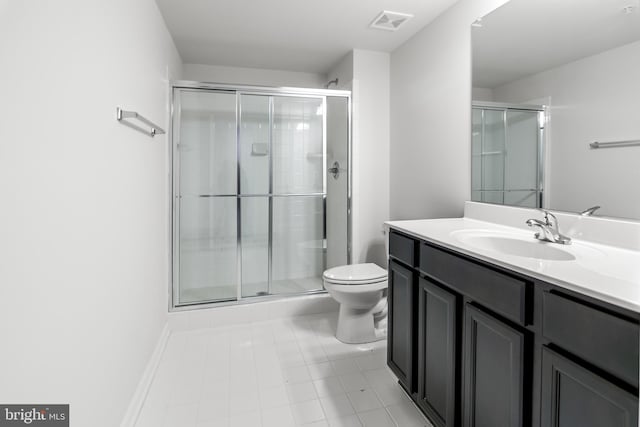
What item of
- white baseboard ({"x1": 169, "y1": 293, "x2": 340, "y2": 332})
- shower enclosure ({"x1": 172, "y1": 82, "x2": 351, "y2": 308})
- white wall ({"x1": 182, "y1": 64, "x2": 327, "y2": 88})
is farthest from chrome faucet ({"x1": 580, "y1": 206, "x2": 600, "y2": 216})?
white wall ({"x1": 182, "y1": 64, "x2": 327, "y2": 88})

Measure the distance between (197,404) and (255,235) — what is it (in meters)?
1.43

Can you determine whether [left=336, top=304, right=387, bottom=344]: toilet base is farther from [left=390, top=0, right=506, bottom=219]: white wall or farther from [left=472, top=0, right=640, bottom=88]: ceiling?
[left=472, top=0, right=640, bottom=88]: ceiling

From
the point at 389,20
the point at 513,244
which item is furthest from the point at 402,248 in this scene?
the point at 389,20

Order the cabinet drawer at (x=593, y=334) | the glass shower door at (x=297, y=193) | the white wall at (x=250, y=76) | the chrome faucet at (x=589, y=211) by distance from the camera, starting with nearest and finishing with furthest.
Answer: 1. the cabinet drawer at (x=593, y=334)
2. the chrome faucet at (x=589, y=211)
3. the glass shower door at (x=297, y=193)
4. the white wall at (x=250, y=76)

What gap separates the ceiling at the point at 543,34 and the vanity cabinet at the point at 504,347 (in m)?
1.05

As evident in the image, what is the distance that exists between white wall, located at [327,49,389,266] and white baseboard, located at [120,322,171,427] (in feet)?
5.43

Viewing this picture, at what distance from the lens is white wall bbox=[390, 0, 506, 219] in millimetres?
2197

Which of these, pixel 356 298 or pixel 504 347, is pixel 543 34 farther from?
pixel 356 298

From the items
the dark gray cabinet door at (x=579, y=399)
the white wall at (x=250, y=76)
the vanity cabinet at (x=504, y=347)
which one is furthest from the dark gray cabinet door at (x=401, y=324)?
the white wall at (x=250, y=76)

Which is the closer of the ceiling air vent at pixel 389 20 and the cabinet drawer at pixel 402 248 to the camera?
the cabinet drawer at pixel 402 248

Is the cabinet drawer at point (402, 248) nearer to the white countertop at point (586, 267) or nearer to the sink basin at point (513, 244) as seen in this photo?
the white countertop at point (586, 267)

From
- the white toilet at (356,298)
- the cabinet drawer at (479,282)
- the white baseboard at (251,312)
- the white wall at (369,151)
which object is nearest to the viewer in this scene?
the cabinet drawer at (479,282)

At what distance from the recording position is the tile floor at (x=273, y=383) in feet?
5.38

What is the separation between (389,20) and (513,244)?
181 centimetres
